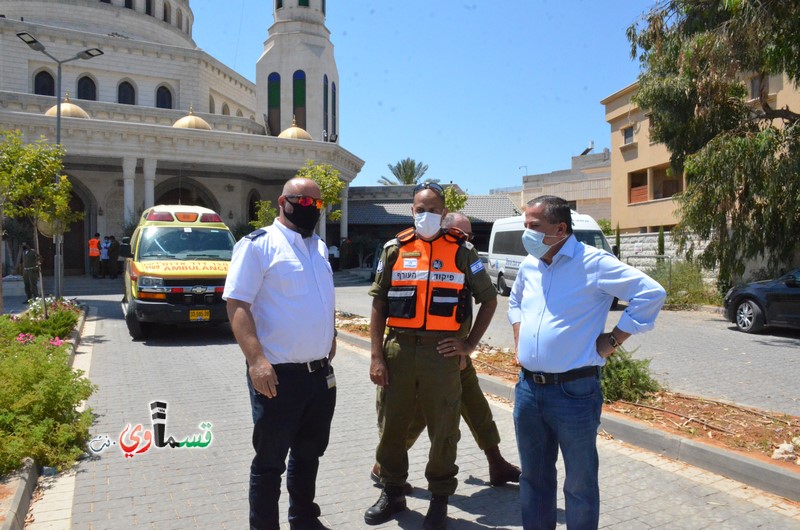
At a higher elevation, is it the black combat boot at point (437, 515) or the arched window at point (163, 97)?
the arched window at point (163, 97)

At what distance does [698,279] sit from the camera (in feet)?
56.9

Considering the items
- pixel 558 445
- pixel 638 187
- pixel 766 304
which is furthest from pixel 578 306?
pixel 638 187

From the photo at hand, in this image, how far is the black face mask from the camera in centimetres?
356

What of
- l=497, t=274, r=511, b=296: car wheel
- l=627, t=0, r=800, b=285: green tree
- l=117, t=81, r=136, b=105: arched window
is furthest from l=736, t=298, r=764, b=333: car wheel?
l=117, t=81, r=136, b=105: arched window

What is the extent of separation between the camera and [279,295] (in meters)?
3.36

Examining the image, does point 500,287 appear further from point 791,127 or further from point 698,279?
point 791,127

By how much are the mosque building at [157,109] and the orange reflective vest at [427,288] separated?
81.7 feet

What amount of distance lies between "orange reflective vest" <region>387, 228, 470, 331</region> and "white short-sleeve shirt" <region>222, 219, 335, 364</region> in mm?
522

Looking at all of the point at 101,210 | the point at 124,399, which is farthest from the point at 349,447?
the point at 101,210

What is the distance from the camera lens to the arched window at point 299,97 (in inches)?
1417

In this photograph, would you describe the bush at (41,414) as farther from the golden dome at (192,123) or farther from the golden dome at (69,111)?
the golden dome at (192,123)

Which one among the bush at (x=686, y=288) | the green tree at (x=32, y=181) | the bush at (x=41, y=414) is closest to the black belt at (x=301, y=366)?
the bush at (x=41, y=414)

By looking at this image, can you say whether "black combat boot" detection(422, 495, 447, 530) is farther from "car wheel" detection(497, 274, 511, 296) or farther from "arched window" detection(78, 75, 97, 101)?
"arched window" detection(78, 75, 97, 101)

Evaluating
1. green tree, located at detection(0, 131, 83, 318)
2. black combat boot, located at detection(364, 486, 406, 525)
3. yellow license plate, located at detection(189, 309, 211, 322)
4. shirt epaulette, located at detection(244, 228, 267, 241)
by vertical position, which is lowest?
black combat boot, located at detection(364, 486, 406, 525)
